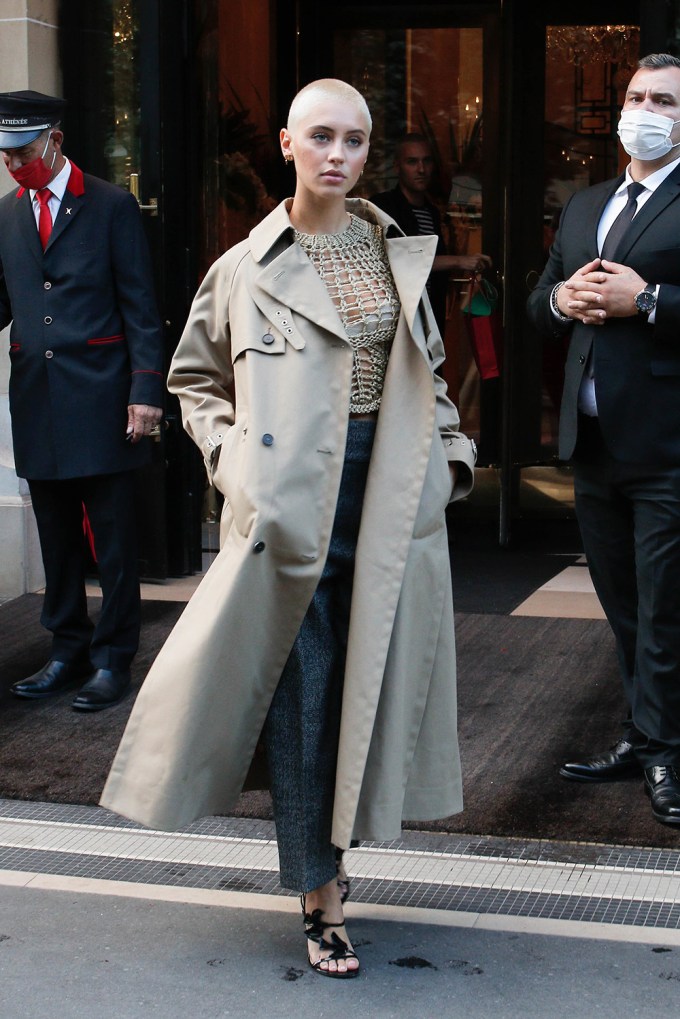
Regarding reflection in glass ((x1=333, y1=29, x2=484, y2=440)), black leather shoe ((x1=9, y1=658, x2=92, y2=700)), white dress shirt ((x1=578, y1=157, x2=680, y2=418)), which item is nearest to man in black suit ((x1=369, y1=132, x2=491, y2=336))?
reflection in glass ((x1=333, y1=29, x2=484, y2=440))

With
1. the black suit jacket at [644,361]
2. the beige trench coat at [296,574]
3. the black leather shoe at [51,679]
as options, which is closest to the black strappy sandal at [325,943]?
the beige trench coat at [296,574]

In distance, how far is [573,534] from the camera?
8.45 meters

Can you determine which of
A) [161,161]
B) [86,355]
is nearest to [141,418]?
[86,355]

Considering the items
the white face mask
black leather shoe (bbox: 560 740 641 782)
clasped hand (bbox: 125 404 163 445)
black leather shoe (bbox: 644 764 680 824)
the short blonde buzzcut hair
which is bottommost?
black leather shoe (bbox: 560 740 641 782)

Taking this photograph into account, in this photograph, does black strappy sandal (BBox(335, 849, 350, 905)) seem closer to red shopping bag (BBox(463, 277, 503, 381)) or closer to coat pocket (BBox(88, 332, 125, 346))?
coat pocket (BBox(88, 332, 125, 346))

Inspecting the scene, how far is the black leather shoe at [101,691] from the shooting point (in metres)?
5.33

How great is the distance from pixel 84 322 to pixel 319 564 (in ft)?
7.68

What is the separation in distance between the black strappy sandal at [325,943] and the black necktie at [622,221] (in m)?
1.91

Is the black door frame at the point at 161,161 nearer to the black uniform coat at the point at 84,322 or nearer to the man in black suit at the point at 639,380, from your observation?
the black uniform coat at the point at 84,322

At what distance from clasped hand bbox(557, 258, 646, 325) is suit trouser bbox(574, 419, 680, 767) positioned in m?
0.33

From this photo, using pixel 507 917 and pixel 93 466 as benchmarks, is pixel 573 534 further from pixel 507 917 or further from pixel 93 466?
pixel 507 917

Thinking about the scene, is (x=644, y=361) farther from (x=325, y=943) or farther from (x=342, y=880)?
(x=325, y=943)

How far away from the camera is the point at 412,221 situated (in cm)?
827

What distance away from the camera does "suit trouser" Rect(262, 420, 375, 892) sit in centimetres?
339
